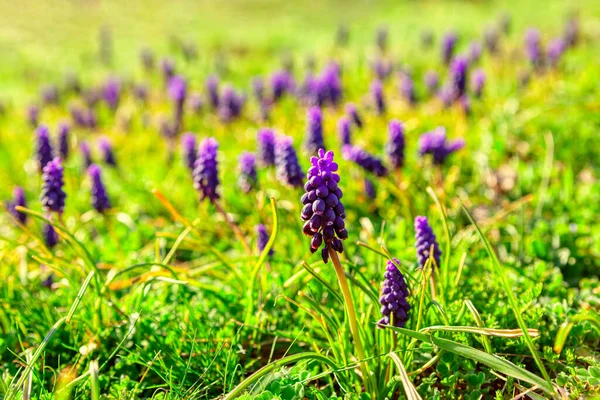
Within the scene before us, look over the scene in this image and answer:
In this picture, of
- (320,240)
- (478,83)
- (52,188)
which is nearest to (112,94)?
(478,83)

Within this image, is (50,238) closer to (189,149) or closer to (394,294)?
(189,149)

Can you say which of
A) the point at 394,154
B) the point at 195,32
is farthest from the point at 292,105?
the point at 195,32

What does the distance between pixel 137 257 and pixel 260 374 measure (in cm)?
281

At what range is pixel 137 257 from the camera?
474 centimetres

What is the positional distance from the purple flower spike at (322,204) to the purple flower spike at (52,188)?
2277 mm

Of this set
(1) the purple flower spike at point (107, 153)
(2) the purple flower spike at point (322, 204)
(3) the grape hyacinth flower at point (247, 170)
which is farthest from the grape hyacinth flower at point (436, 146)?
(1) the purple flower spike at point (107, 153)

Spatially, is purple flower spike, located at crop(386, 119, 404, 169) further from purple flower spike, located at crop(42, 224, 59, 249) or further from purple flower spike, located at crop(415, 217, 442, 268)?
purple flower spike, located at crop(42, 224, 59, 249)

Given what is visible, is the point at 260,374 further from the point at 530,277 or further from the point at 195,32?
the point at 195,32

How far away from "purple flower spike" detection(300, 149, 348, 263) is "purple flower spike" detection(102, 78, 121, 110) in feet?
32.0

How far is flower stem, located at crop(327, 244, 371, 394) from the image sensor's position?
2359 millimetres

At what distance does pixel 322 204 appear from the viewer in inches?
87.4

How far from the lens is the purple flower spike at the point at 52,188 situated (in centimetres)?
371

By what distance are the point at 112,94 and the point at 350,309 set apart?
10.1 m

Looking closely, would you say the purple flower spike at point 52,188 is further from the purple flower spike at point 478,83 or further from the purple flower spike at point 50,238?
the purple flower spike at point 478,83
